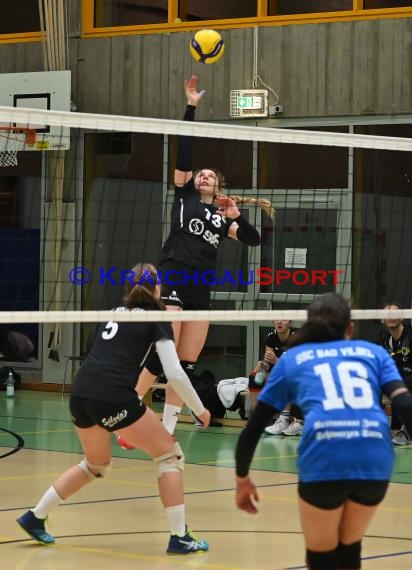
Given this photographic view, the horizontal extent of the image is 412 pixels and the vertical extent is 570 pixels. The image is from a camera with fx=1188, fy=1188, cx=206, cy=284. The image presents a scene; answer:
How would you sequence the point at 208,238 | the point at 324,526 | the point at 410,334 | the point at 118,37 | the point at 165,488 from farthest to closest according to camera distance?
the point at 118,37 < the point at 410,334 < the point at 208,238 < the point at 165,488 < the point at 324,526

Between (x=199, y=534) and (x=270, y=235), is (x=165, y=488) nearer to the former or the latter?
(x=199, y=534)

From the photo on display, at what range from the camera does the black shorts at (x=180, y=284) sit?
9.72 meters

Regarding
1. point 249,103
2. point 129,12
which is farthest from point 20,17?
point 249,103

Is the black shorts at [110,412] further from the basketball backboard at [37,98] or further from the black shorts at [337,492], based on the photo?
the basketball backboard at [37,98]

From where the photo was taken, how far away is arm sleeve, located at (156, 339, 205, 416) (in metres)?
7.10

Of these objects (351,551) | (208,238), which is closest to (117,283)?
(208,238)

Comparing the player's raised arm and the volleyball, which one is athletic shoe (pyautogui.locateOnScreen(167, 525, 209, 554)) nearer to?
the player's raised arm

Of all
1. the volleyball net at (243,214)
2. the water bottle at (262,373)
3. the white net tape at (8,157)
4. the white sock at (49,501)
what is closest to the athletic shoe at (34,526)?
the white sock at (49,501)

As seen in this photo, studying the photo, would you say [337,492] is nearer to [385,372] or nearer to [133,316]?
[385,372]

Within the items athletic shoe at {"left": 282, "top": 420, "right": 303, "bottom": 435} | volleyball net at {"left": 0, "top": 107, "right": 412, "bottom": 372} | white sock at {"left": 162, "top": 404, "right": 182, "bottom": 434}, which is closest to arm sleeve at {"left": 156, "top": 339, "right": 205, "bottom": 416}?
white sock at {"left": 162, "top": 404, "right": 182, "bottom": 434}

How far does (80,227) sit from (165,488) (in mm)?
11120

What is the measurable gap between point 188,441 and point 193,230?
14.0ft

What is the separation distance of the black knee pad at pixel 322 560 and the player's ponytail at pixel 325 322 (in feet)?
2.87

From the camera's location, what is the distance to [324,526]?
4.81 meters
